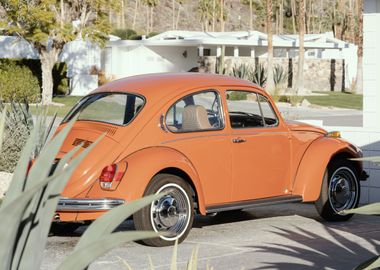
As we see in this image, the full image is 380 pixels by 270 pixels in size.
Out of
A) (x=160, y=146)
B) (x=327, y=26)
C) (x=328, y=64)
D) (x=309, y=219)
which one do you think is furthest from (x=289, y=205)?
(x=327, y=26)

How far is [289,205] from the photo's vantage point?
42.6 feet

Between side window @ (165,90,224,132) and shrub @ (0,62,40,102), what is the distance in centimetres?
2965

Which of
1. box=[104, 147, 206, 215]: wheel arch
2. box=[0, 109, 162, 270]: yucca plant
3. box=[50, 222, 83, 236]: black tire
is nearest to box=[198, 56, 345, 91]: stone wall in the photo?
box=[50, 222, 83, 236]: black tire

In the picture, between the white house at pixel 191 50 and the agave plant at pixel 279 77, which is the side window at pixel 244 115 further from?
the white house at pixel 191 50

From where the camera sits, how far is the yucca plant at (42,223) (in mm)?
2670

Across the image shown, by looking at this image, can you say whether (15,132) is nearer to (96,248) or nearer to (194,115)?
(194,115)

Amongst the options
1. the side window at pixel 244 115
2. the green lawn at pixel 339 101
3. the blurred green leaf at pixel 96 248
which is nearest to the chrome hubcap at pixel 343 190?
the side window at pixel 244 115

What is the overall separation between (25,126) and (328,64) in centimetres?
4846

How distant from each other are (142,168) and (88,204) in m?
0.63

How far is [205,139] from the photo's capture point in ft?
33.4

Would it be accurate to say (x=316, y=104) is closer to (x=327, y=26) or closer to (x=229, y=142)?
(x=229, y=142)

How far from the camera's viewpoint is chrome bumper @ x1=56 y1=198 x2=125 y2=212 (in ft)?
29.9

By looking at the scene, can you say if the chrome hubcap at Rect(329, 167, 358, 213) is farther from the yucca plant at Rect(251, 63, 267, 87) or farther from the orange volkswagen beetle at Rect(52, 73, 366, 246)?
the yucca plant at Rect(251, 63, 267, 87)

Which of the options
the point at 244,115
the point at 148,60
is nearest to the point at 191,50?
the point at 148,60
